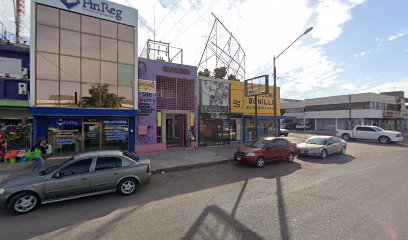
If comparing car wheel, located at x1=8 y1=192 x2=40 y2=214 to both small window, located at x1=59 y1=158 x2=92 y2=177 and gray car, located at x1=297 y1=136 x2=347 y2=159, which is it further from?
gray car, located at x1=297 y1=136 x2=347 y2=159

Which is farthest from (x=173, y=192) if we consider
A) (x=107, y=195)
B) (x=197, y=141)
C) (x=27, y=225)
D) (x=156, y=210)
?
(x=197, y=141)

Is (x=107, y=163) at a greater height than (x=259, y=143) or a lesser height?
lesser

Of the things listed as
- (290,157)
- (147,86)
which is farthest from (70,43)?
(290,157)

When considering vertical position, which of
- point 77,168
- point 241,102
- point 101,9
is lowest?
point 77,168

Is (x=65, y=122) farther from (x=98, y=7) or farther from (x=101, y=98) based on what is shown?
(x=98, y=7)

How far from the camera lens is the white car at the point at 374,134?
22188mm

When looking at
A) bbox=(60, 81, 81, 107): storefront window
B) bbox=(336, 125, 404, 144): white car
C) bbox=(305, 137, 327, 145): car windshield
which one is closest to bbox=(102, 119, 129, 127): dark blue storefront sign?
bbox=(60, 81, 81, 107): storefront window

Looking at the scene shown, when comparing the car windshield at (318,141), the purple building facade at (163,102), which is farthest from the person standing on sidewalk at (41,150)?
the car windshield at (318,141)

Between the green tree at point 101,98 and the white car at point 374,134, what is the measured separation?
1004 inches

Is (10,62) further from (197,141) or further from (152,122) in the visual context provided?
(197,141)

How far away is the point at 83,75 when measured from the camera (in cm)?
1332

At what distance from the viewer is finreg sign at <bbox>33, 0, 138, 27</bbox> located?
502 inches

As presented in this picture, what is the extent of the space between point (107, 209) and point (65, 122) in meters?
8.92

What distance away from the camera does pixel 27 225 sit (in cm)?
504
